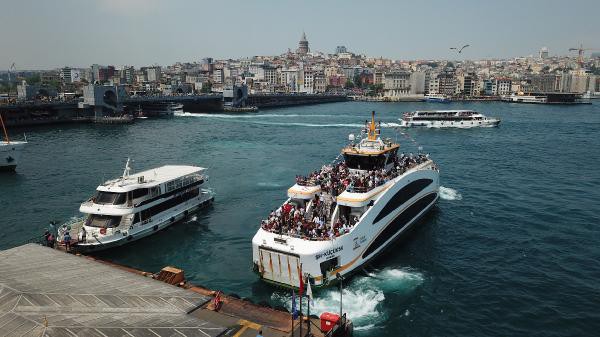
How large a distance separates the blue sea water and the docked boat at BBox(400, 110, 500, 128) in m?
28.9

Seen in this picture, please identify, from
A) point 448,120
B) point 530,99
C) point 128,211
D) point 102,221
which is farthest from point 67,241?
point 530,99

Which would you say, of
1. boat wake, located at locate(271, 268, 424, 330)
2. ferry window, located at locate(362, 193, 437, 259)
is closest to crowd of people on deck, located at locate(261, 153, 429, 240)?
ferry window, located at locate(362, 193, 437, 259)

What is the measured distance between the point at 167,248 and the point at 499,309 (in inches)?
751

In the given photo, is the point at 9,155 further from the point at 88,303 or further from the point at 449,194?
the point at 449,194

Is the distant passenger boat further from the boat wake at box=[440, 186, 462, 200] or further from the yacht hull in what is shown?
the yacht hull

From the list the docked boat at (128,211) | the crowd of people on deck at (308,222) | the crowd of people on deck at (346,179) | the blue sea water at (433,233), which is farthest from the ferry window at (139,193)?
the crowd of people on deck at (346,179)

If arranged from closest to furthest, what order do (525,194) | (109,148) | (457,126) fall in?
(525,194)
(109,148)
(457,126)

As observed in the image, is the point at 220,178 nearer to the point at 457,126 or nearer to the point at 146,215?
the point at 146,215

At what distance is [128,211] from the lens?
1094 inches

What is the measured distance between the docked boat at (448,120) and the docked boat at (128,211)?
7704cm

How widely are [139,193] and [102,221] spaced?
2.83 meters

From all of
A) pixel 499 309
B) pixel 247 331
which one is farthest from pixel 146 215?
pixel 499 309

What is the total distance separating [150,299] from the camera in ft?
42.0

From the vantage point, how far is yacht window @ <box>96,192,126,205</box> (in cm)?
2808
